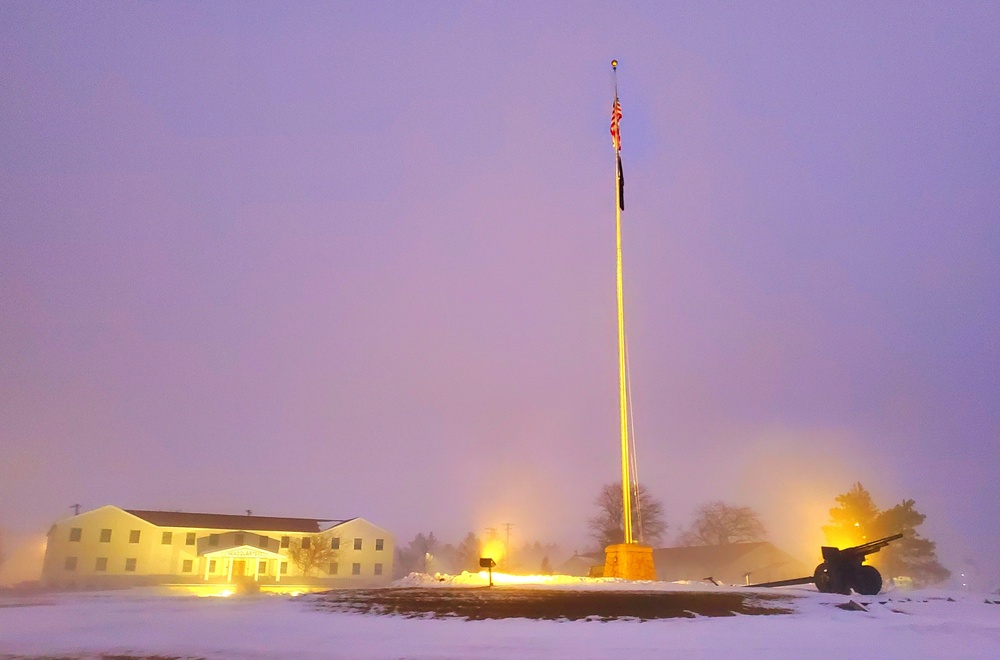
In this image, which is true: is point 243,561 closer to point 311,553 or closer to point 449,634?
point 311,553

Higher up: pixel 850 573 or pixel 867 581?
pixel 850 573

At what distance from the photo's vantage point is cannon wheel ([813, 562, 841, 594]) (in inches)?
611

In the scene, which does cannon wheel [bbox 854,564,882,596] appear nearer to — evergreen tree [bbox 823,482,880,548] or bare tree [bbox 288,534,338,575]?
evergreen tree [bbox 823,482,880,548]

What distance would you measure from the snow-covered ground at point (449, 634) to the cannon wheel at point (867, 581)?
5.24m

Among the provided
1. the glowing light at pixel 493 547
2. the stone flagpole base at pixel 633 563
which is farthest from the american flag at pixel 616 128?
the glowing light at pixel 493 547

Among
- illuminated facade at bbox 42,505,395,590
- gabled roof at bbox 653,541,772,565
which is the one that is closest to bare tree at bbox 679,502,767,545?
gabled roof at bbox 653,541,772,565

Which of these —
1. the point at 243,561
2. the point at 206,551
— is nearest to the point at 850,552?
the point at 243,561

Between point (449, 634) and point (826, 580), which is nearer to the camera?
point (449, 634)

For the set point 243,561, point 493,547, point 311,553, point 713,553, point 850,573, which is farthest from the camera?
point 493,547

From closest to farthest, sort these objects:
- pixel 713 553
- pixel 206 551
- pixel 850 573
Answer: pixel 850 573
pixel 206 551
pixel 713 553

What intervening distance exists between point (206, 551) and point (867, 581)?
60.4 m

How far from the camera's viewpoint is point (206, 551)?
6091cm

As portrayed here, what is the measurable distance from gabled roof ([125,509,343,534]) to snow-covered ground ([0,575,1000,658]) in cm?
6097

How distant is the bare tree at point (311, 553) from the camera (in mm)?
63156
